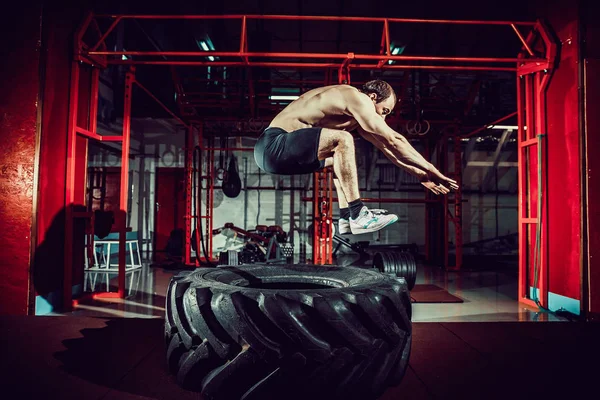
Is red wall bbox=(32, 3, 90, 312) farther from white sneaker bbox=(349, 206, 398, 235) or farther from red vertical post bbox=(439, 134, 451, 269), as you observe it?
red vertical post bbox=(439, 134, 451, 269)

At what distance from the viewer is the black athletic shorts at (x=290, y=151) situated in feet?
5.82

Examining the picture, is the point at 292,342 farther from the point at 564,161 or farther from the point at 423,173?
the point at 564,161

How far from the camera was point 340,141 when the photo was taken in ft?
5.92

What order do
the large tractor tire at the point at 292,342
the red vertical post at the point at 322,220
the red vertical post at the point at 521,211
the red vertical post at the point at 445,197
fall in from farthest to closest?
the red vertical post at the point at 445,197
the red vertical post at the point at 322,220
the red vertical post at the point at 521,211
the large tractor tire at the point at 292,342

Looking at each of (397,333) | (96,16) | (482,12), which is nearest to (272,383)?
(397,333)

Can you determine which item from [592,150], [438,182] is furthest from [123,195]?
[592,150]

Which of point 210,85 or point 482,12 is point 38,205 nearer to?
point 210,85

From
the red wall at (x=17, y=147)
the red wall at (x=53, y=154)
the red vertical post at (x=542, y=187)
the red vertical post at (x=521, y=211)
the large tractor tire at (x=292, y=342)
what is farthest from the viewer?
the red vertical post at (x=521, y=211)

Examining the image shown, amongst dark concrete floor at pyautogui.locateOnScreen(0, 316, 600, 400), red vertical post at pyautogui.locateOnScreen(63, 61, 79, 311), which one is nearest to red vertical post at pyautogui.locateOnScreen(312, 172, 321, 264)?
red vertical post at pyautogui.locateOnScreen(63, 61, 79, 311)

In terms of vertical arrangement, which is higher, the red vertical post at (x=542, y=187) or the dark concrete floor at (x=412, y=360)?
the red vertical post at (x=542, y=187)

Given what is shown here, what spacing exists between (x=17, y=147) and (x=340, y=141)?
2964 mm

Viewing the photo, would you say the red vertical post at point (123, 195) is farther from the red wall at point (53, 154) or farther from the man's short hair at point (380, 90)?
the man's short hair at point (380, 90)

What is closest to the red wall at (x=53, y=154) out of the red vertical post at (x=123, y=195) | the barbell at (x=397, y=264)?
the red vertical post at (x=123, y=195)

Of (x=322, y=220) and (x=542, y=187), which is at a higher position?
(x=542, y=187)
